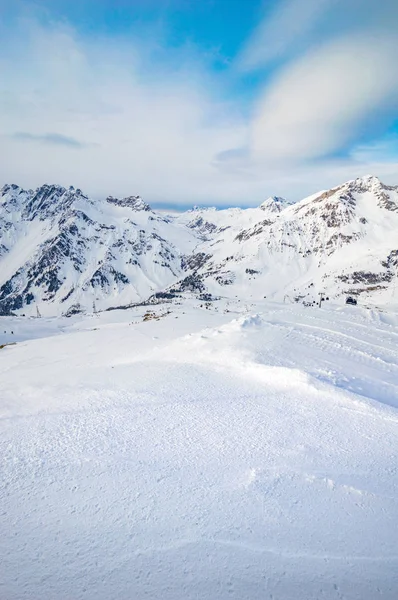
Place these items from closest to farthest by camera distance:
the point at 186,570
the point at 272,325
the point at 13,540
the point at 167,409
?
the point at 186,570
the point at 13,540
the point at 167,409
the point at 272,325

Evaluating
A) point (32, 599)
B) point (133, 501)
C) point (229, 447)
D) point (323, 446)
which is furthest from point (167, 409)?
point (32, 599)

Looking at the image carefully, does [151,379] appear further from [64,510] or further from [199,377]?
[64,510]

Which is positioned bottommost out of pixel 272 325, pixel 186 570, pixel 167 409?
pixel 186 570

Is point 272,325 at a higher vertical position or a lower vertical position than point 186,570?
higher

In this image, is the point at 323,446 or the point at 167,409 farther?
the point at 167,409

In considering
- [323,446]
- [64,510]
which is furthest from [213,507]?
[323,446]

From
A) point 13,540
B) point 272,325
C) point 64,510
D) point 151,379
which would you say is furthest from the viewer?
point 272,325

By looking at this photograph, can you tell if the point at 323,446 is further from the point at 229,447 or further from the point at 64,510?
the point at 64,510
